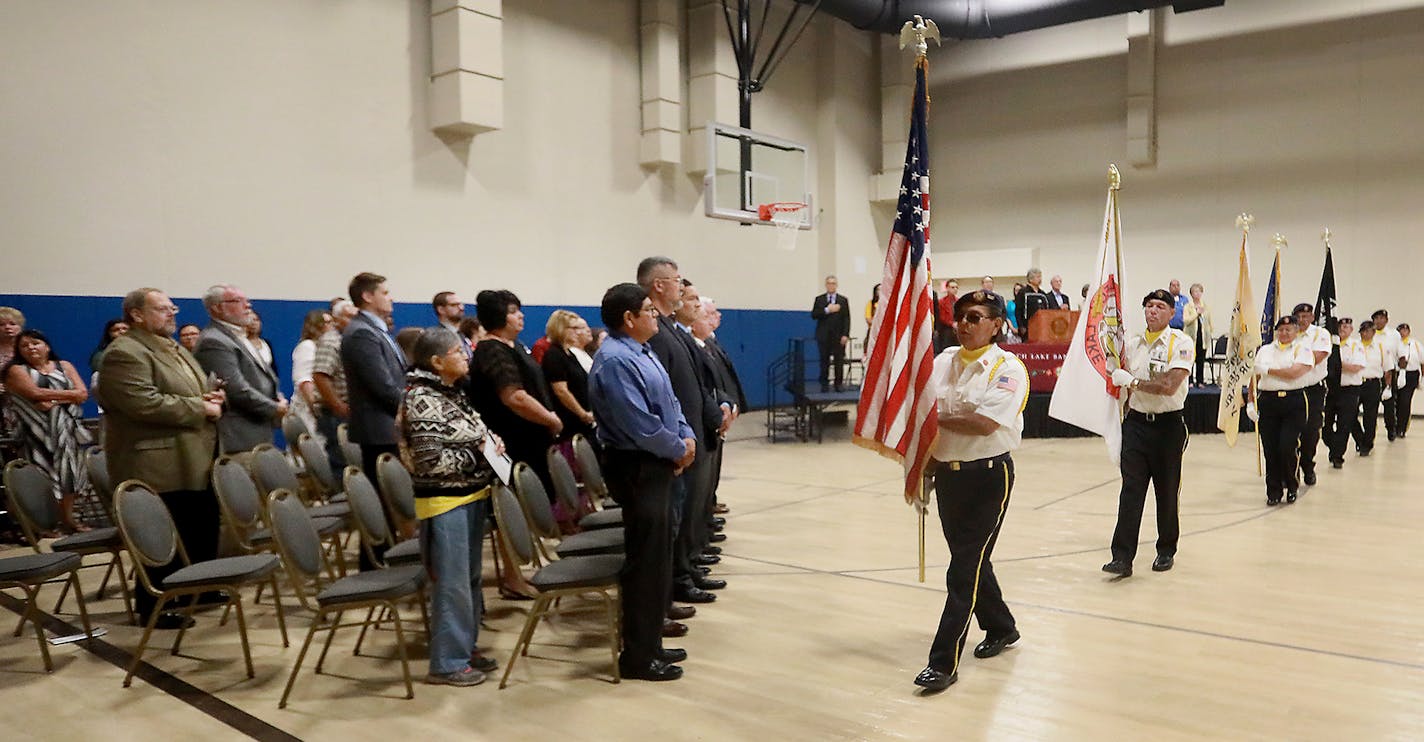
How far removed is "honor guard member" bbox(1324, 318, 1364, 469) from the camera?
934cm

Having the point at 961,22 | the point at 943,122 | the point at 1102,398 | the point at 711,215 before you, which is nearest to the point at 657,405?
the point at 1102,398

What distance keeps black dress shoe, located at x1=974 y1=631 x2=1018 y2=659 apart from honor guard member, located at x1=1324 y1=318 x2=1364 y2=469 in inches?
284

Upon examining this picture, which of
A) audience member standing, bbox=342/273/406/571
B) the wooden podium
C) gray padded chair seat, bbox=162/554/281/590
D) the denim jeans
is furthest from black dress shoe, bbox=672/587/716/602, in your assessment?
the wooden podium

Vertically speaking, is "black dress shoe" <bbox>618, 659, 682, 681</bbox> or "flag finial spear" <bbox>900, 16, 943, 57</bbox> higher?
"flag finial spear" <bbox>900, 16, 943, 57</bbox>

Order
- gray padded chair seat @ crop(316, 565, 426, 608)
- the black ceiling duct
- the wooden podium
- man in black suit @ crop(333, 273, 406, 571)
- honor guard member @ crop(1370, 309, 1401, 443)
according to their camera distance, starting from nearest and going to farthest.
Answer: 1. gray padded chair seat @ crop(316, 565, 426, 608)
2. man in black suit @ crop(333, 273, 406, 571)
3. honor guard member @ crop(1370, 309, 1401, 443)
4. the wooden podium
5. the black ceiling duct

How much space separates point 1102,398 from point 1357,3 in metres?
12.8

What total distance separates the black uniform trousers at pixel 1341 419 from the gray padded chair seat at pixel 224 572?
985cm

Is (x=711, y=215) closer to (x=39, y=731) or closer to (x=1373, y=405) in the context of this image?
(x=1373, y=405)

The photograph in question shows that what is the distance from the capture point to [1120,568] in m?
5.21

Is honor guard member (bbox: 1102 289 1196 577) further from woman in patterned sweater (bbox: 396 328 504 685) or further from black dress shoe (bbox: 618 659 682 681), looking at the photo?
woman in patterned sweater (bbox: 396 328 504 685)

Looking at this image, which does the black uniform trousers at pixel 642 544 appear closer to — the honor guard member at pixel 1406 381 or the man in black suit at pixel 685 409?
the man in black suit at pixel 685 409

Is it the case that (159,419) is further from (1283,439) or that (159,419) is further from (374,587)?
(1283,439)

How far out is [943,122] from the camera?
18078 millimetres

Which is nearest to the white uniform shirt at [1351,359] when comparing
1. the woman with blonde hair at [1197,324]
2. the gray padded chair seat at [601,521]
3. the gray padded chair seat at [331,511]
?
the woman with blonde hair at [1197,324]
